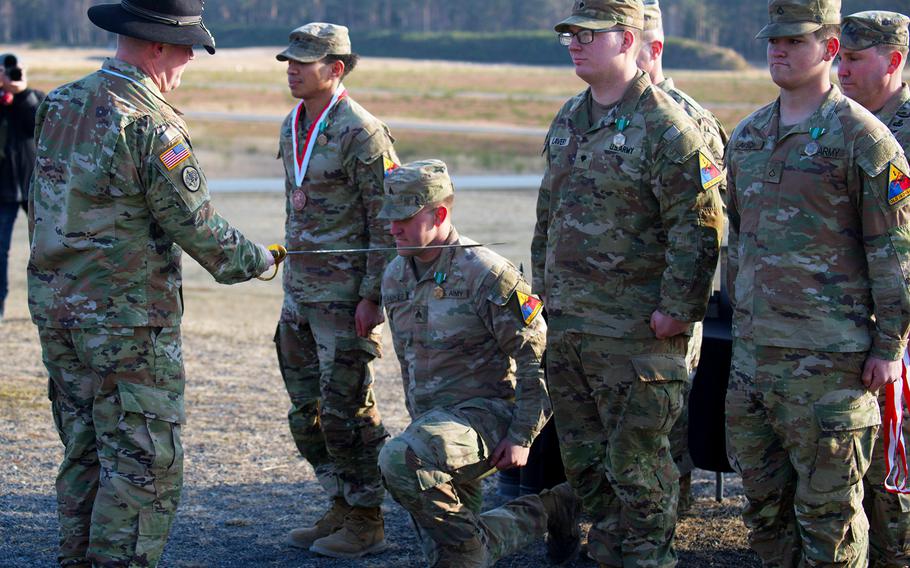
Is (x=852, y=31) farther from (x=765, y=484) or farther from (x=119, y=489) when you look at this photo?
(x=119, y=489)

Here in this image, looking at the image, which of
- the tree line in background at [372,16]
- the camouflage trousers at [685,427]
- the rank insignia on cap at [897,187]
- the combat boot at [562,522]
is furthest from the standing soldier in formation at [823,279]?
the tree line in background at [372,16]

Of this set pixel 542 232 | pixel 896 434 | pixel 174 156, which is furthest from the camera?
pixel 542 232

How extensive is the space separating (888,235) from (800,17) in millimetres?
821

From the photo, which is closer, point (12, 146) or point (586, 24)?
point (586, 24)

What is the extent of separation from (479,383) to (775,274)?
129cm

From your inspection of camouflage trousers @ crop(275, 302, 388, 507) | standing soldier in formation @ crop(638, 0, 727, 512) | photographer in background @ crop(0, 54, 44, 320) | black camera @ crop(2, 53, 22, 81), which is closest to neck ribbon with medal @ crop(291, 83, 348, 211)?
camouflage trousers @ crop(275, 302, 388, 507)

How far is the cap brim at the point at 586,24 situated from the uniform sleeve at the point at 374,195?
49.2 inches

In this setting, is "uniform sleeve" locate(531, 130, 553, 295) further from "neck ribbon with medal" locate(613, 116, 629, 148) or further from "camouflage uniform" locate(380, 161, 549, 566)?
"neck ribbon with medal" locate(613, 116, 629, 148)

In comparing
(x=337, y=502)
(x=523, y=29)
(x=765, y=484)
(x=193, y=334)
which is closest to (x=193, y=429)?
(x=337, y=502)

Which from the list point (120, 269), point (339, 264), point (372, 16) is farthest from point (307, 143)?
point (372, 16)

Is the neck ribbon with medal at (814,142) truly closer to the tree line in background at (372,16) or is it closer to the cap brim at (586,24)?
the cap brim at (586,24)

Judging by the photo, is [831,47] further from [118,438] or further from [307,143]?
[118,438]

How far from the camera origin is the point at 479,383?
4941mm

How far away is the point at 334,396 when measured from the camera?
5.59 m
